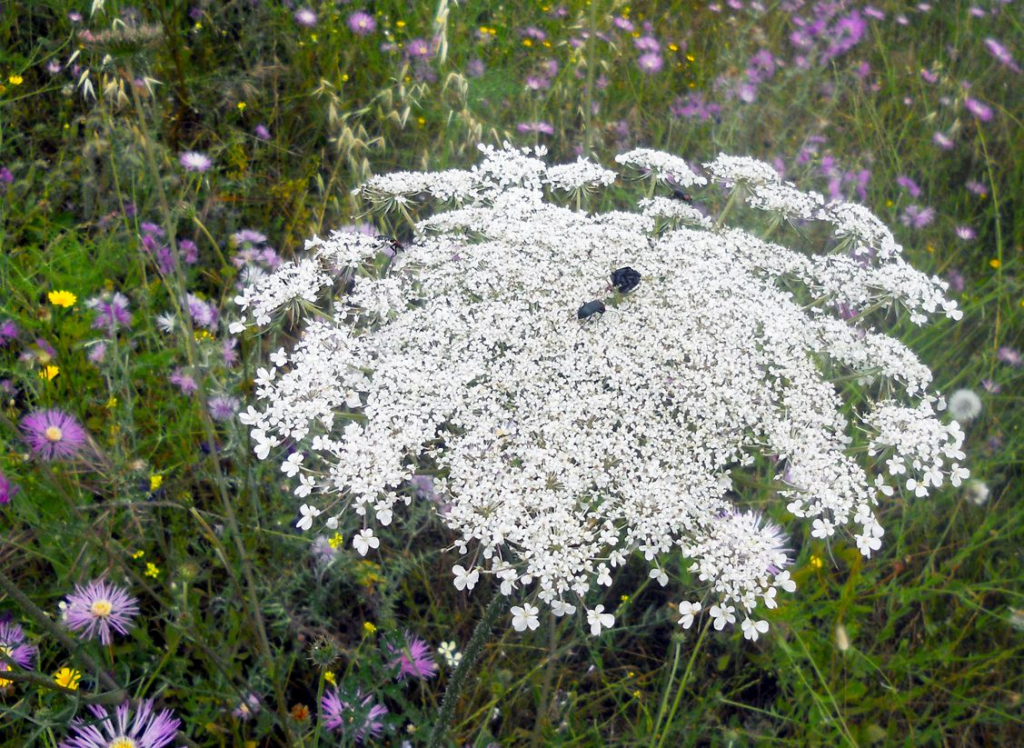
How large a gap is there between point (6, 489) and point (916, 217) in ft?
13.8

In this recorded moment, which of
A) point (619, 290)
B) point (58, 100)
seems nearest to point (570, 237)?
point (619, 290)

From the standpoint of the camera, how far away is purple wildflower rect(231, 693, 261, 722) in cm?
203

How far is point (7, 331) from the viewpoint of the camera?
2551 mm

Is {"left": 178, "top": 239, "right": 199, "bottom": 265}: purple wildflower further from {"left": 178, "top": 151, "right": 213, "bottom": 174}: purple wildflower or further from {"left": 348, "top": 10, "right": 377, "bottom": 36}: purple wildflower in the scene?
{"left": 348, "top": 10, "right": 377, "bottom": 36}: purple wildflower

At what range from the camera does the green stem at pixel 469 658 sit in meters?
1.67

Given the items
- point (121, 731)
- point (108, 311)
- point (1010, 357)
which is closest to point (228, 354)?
point (108, 311)

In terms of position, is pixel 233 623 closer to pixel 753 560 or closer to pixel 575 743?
pixel 575 743

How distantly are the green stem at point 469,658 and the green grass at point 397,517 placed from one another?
195mm

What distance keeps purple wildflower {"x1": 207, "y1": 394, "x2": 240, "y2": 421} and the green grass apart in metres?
0.05

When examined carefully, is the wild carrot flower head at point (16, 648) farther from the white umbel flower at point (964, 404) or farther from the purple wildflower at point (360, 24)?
the purple wildflower at point (360, 24)

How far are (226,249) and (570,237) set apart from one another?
2.08 m

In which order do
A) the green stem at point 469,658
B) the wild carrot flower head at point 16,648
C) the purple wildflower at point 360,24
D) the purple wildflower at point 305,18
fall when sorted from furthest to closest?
1. the purple wildflower at point 360,24
2. the purple wildflower at point 305,18
3. the wild carrot flower head at point 16,648
4. the green stem at point 469,658

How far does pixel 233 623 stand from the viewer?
2.21 meters

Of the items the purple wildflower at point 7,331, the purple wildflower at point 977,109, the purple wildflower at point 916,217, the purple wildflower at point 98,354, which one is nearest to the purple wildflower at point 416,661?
the purple wildflower at point 98,354
